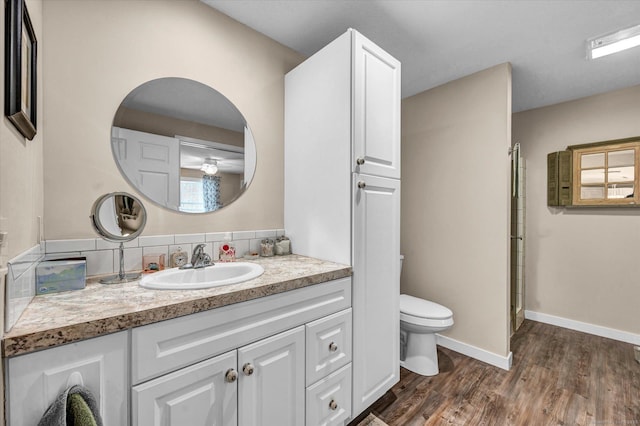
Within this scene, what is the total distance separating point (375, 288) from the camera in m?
1.58

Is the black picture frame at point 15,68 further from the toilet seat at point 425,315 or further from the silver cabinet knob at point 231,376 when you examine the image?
the toilet seat at point 425,315

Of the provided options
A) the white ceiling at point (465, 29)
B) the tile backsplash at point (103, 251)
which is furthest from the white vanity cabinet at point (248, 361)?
the white ceiling at point (465, 29)

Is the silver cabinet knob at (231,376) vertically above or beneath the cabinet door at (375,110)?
beneath

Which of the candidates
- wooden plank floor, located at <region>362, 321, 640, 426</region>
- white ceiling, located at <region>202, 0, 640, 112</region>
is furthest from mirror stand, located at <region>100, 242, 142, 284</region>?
wooden plank floor, located at <region>362, 321, 640, 426</region>

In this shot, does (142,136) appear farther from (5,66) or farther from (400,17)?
(400,17)

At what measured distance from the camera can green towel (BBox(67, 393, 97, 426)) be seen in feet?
2.02

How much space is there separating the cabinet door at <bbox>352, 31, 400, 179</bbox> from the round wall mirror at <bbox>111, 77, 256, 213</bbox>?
2.33 feet

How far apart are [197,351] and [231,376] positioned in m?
0.16

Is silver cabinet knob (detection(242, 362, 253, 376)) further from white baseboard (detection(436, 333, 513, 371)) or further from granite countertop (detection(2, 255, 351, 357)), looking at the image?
white baseboard (detection(436, 333, 513, 371))

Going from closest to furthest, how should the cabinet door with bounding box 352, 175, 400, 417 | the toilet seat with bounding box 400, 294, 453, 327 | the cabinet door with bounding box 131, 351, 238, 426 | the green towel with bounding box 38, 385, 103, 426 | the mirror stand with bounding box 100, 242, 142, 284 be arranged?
→ 1. the green towel with bounding box 38, 385, 103, 426
2. the cabinet door with bounding box 131, 351, 238, 426
3. the mirror stand with bounding box 100, 242, 142, 284
4. the cabinet door with bounding box 352, 175, 400, 417
5. the toilet seat with bounding box 400, 294, 453, 327

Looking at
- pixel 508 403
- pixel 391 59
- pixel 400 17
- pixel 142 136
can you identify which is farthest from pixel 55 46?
pixel 508 403

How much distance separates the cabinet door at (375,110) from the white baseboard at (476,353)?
175cm

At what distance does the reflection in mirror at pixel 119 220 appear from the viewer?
1.14 m

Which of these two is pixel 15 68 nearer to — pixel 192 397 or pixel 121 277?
pixel 121 277
